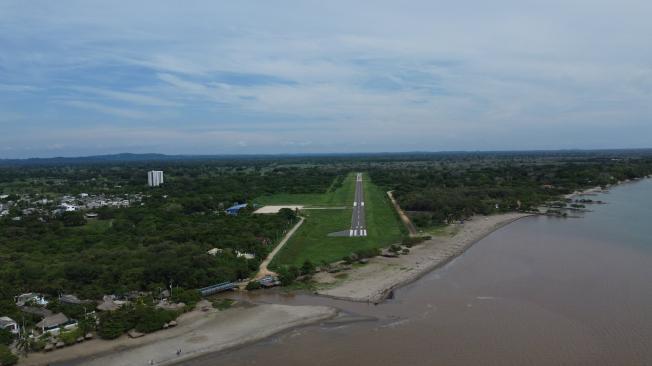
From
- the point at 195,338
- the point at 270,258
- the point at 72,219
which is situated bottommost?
the point at 195,338

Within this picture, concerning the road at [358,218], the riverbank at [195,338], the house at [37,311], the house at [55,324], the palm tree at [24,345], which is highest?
the road at [358,218]

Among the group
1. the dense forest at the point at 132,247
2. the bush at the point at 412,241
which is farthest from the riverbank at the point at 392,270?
the dense forest at the point at 132,247

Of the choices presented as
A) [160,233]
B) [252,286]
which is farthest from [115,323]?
[160,233]

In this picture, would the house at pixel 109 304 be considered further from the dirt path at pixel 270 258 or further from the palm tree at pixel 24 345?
the dirt path at pixel 270 258

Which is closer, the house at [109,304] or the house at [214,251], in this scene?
the house at [109,304]

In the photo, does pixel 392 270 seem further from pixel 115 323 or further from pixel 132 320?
pixel 115 323

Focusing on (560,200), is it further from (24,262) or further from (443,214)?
(24,262)

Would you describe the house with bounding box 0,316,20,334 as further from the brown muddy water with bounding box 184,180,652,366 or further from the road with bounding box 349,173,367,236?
the road with bounding box 349,173,367,236
